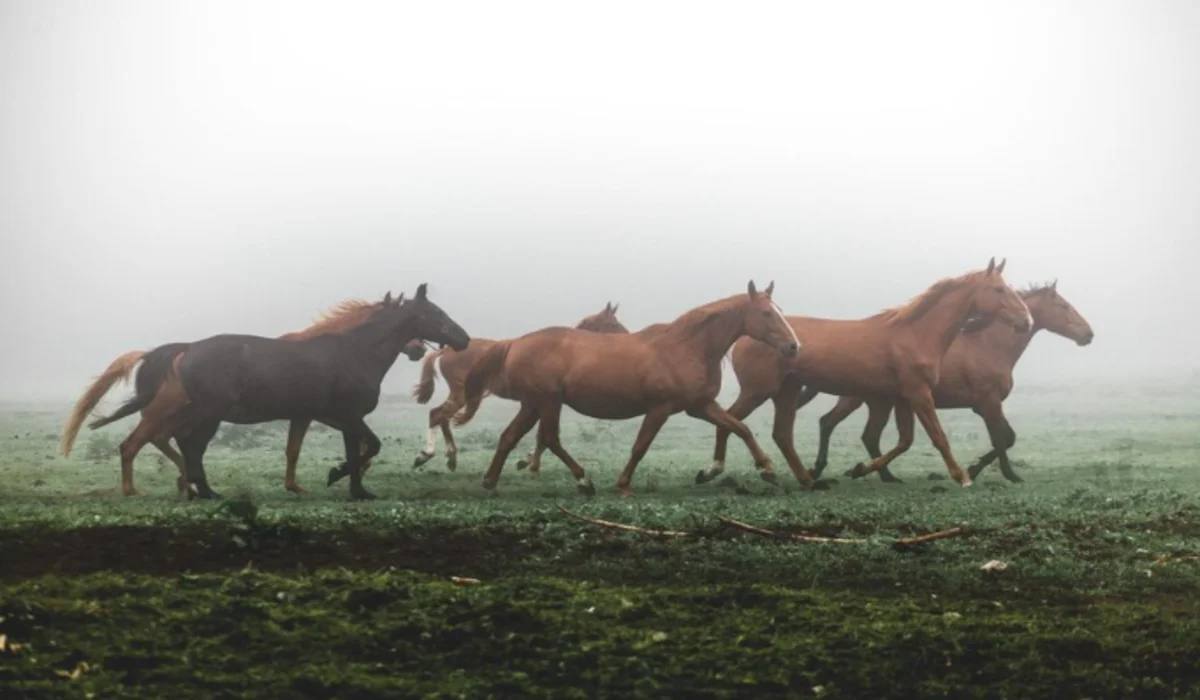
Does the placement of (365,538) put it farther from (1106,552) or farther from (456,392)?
(456,392)

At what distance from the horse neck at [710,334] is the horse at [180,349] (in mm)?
2539

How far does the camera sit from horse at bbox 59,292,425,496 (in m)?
11.5

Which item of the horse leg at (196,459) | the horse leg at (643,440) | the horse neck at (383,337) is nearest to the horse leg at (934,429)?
the horse leg at (643,440)

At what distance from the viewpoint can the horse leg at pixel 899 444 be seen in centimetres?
1282

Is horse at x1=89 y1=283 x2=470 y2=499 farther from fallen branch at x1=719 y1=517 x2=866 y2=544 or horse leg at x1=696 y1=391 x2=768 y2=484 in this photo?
fallen branch at x1=719 y1=517 x2=866 y2=544

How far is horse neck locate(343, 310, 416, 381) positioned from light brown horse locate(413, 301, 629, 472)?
4.93ft

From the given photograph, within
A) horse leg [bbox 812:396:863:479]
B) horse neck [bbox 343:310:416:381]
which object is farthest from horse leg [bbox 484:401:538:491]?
horse leg [bbox 812:396:863:479]

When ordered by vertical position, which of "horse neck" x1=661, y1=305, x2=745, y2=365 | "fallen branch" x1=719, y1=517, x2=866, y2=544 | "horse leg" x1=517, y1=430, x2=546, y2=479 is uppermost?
"horse neck" x1=661, y1=305, x2=745, y2=365

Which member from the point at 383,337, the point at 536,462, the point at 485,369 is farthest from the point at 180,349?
the point at 536,462

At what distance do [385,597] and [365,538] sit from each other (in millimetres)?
1670

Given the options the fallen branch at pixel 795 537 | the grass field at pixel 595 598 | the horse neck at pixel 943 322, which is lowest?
the grass field at pixel 595 598

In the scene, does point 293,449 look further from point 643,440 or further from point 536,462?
point 643,440

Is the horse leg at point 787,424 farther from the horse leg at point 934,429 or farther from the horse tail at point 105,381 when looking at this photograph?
the horse tail at point 105,381

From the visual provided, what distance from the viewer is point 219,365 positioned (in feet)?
37.1
